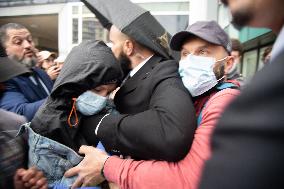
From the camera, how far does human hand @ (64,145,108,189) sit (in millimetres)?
1494

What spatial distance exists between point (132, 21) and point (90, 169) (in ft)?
2.58

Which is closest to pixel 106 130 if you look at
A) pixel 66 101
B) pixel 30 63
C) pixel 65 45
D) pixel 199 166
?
pixel 66 101

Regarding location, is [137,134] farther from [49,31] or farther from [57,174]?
[49,31]

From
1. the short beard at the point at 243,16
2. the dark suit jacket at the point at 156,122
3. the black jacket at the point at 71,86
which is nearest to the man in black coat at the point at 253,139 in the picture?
the short beard at the point at 243,16

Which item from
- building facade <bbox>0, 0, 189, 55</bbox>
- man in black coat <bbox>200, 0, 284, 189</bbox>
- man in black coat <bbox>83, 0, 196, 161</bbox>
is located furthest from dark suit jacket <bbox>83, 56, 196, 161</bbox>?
building facade <bbox>0, 0, 189, 55</bbox>

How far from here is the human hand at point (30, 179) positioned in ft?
4.89

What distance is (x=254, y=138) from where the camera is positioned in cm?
54

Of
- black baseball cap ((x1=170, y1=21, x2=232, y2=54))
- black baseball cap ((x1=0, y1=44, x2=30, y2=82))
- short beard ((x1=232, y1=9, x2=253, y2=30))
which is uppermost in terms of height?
short beard ((x1=232, y1=9, x2=253, y2=30))

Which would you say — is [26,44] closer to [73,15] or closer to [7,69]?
[7,69]

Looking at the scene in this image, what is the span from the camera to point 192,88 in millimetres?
1528

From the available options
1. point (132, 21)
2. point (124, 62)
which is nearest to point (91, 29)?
point (124, 62)

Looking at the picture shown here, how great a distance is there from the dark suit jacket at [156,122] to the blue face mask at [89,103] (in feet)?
0.15

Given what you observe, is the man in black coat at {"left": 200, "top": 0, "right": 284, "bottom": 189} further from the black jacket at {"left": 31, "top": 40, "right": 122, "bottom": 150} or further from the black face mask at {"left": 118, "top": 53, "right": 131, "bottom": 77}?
the black face mask at {"left": 118, "top": 53, "right": 131, "bottom": 77}

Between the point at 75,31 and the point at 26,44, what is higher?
the point at 26,44
